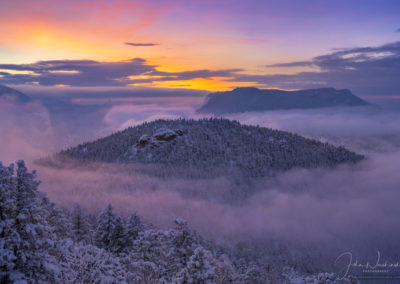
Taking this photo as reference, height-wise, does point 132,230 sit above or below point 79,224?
above

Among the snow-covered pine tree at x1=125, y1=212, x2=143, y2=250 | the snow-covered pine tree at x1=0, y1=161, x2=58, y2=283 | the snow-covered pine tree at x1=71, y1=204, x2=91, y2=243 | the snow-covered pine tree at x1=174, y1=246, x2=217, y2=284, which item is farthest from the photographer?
the snow-covered pine tree at x1=71, y1=204, x2=91, y2=243

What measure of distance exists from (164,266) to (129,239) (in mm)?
24030

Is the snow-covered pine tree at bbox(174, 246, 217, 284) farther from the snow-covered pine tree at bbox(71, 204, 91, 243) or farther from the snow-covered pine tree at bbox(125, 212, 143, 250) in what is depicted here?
the snow-covered pine tree at bbox(71, 204, 91, 243)

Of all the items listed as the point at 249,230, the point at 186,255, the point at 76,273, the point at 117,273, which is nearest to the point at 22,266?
the point at 76,273

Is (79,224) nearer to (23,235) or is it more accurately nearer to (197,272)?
(197,272)

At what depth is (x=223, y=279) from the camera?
27.0m

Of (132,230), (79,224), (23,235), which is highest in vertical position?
(23,235)

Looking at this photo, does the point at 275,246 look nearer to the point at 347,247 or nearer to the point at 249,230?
the point at 249,230

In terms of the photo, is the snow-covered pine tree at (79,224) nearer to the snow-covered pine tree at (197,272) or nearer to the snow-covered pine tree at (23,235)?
the snow-covered pine tree at (197,272)

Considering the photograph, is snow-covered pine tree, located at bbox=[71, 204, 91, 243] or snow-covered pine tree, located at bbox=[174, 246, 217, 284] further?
snow-covered pine tree, located at bbox=[71, 204, 91, 243]

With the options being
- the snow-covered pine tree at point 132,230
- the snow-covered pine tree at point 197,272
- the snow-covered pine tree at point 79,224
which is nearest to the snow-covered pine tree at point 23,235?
the snow-covered pine tree at point 197,272

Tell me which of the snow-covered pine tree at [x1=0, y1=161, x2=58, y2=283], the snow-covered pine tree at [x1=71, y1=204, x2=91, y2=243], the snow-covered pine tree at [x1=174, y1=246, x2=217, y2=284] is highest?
the snow-covered pine tree at [x1=0, y1=161, x2=58, y2=283]

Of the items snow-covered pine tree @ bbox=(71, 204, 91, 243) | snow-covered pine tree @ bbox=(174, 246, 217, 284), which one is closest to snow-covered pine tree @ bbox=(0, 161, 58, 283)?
snow-covered pine tree @ bbox=(174, 246, 217, 284)

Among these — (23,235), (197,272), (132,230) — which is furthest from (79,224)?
(23,235)
